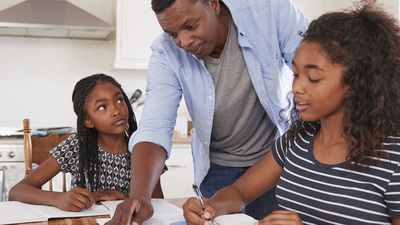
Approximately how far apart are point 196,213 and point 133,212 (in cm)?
15

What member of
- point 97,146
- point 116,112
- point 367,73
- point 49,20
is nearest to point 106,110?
point 116,112

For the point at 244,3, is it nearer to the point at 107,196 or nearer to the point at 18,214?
the point at 107,196

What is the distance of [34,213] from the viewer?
129 centimetres

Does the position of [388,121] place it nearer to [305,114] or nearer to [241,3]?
[305,114]

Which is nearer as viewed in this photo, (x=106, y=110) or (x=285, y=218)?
(x=285, y=218)

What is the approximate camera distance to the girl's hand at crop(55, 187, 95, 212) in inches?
51.3

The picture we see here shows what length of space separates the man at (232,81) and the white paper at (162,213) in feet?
0.41

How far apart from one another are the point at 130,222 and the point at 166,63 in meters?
0.57

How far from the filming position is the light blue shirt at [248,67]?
1.44m

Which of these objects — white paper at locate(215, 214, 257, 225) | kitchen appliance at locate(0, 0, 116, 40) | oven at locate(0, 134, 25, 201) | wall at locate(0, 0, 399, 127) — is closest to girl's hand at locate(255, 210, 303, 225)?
white paper at locate(215, 214, 257, 225)

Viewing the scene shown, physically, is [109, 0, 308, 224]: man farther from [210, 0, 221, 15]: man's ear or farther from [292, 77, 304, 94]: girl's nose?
[292, 77, 304, 94]: girl's nose

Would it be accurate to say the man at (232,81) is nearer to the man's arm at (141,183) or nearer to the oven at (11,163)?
the man's arm at (141,183)

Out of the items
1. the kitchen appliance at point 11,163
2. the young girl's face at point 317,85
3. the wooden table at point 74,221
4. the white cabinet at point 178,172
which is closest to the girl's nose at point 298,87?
the young girl's face at point 317,85

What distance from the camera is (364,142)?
3.41ft
